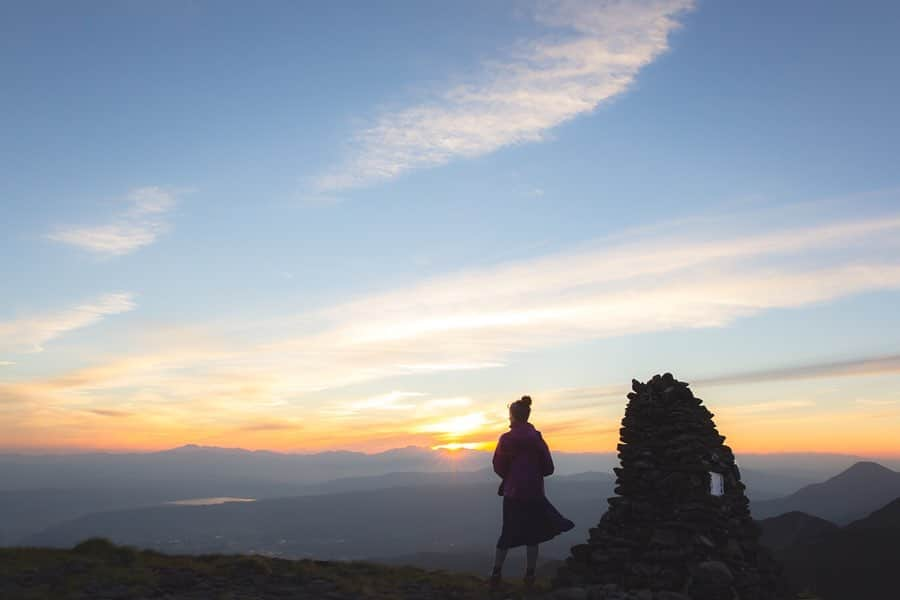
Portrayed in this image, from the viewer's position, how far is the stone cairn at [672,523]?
13.3 metres

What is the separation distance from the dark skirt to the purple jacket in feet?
0.66

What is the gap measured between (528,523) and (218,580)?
6.40 meters

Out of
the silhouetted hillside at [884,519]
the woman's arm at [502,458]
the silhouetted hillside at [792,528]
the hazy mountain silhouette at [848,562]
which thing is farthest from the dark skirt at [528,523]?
the silhouetted hillside at [792,528]

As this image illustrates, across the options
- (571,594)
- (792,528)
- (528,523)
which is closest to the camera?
(571,594)

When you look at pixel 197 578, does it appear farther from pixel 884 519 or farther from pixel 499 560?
pixel 884 519

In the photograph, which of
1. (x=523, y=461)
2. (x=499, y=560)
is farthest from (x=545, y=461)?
(x=499, y=560)

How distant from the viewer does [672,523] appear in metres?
14.1

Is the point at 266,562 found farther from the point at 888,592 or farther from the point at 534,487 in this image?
the point at 888,592

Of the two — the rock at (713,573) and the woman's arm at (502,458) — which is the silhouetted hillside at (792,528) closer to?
the rock at (713,573)

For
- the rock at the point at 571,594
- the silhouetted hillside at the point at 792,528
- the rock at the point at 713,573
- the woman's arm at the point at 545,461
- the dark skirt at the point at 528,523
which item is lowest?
the silhouetted hillside at the point at 792,528

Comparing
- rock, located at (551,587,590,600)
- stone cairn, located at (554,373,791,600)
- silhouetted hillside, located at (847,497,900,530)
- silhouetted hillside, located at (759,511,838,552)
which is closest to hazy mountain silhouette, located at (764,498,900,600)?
silhouetted hillside, located at (847,497,900,530)

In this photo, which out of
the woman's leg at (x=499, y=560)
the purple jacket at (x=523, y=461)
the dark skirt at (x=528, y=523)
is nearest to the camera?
the woman's leg at (x=499, y=560)

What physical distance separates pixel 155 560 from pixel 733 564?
41.0ft

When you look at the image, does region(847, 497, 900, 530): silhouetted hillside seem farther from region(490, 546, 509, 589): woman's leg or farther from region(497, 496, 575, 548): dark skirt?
region(490, 546, 509, 589): woman's leg
